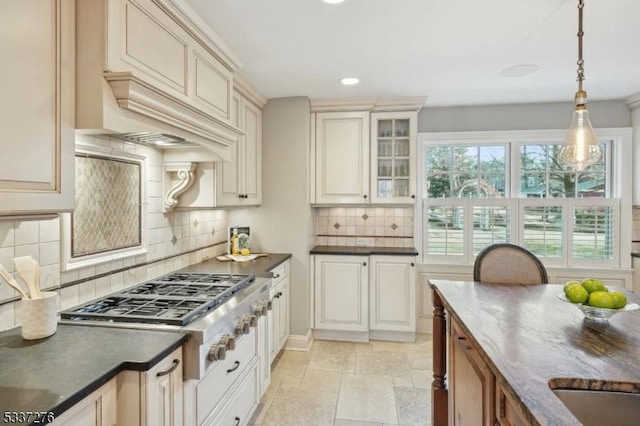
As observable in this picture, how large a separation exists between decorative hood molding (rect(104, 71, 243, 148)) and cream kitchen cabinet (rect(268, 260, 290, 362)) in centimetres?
127

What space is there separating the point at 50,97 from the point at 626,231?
4.50 m

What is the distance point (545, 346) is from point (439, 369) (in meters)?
1.05

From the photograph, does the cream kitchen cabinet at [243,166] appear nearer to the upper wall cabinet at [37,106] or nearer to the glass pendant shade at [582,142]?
the upper wall cabinet at [37,106]

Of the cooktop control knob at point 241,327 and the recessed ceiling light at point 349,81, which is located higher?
the recessed ceiling light at point 349,81

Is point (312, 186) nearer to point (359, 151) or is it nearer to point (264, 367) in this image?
point (359, 151)

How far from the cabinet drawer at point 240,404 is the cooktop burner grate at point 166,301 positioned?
1.59 ft

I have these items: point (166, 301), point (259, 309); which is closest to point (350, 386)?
point (259, 309)

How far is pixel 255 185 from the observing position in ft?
10.6

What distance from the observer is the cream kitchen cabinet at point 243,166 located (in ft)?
8.27

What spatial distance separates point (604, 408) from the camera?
42.1 inches

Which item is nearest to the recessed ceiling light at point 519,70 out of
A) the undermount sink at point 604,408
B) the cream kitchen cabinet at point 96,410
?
the undermount sink at point 604,408

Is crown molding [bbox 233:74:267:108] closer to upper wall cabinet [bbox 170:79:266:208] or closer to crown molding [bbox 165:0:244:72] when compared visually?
upper wall cabinet [bbox 170:79:266:208]

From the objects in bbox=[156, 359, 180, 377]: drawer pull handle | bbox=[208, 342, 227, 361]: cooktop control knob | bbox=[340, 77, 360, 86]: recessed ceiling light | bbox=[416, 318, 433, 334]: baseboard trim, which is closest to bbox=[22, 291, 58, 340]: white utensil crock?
bbox=[156, 359, 180, 377]: drawer pull handle

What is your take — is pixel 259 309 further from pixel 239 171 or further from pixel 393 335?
pixel 393 335
